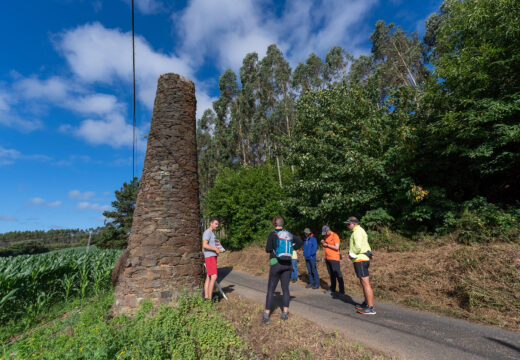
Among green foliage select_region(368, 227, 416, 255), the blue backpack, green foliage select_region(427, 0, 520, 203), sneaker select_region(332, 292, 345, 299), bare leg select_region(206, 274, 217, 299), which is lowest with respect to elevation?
sneaker select_region(332, 292, 345, 299)

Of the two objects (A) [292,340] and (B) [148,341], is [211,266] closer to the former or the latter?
(B) [148,341]

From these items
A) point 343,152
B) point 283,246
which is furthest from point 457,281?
point 343,152

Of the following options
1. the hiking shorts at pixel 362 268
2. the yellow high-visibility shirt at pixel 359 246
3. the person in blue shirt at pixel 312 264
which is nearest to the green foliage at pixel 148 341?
the hiking shorts at pixel 362 268

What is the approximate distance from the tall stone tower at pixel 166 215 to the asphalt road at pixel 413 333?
8.36 ft

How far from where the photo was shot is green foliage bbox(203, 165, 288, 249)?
58.1ft

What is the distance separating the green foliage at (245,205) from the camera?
17.7 meters

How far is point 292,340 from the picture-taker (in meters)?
3.59

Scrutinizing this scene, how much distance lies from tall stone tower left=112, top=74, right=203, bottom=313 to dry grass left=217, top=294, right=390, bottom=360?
5.37ft

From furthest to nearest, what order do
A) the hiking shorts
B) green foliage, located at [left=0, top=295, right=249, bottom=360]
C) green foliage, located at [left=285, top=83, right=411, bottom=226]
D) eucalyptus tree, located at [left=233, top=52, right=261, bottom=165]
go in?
eucalyptus tree, located at [left=233, top=52, right=261, bottom=165] < green foliage, located at [left=285, top=83, right=411, bottom=226] < the hiking shorts < green foliage, located at [left=0, top=295, right=249, bottom=360]

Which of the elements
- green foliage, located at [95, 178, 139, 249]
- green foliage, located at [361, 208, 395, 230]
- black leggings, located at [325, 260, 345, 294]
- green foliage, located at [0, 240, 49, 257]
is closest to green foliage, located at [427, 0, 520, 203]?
green foliage, located at [361, 208, 395, 230]

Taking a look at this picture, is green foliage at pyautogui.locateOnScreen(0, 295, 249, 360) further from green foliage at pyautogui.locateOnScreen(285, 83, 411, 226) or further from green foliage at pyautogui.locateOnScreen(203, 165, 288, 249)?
green foliage at pyautogui.locateOnScreen(203, 165, 288, 249)

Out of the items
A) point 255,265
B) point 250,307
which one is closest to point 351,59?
point 255,265

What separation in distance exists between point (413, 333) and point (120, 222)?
37342 mm

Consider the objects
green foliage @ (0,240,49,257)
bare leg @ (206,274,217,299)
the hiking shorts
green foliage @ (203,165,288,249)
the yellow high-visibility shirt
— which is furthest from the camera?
green foliage @ (0,240,49,257)
